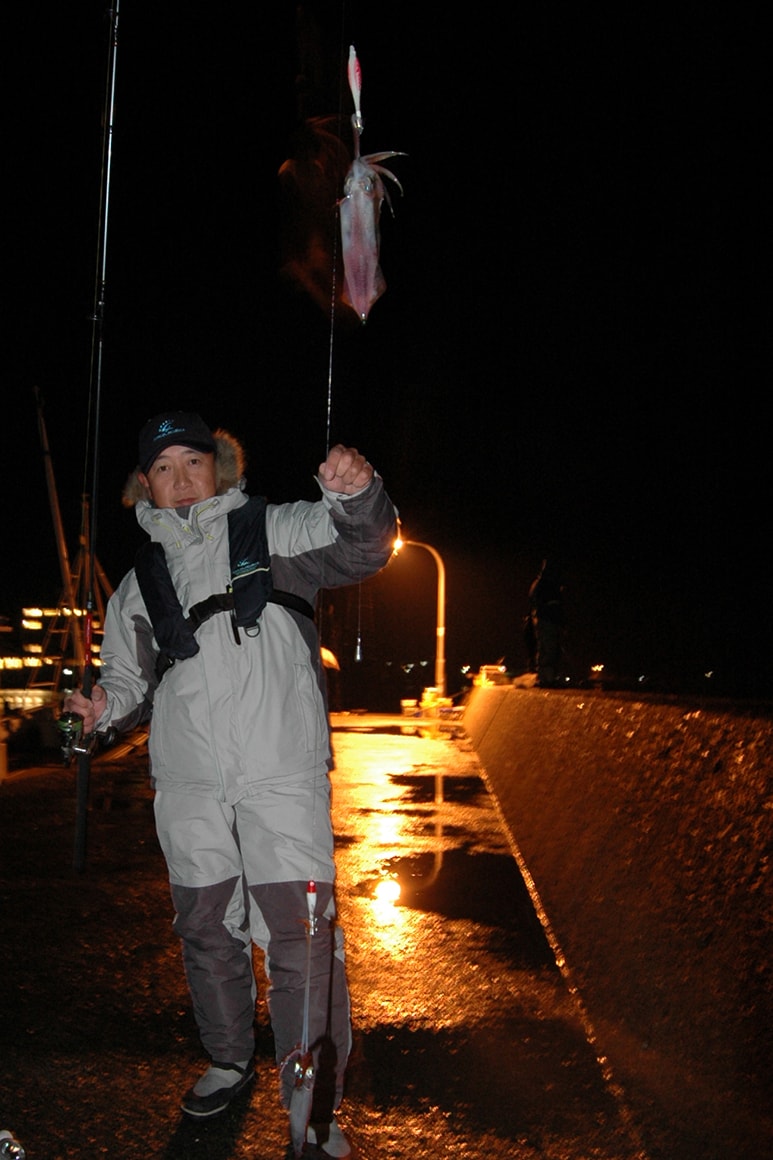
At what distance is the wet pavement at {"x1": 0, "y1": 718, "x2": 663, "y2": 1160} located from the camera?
9.77ft

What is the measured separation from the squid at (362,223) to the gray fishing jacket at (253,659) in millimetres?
587

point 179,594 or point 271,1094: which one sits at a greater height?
point 179,594

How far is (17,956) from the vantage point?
4.53 metres

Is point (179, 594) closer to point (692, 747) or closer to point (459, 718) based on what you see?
point (692, 747)

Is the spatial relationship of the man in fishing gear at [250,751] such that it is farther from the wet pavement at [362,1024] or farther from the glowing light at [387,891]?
the glowing light at [387,891]

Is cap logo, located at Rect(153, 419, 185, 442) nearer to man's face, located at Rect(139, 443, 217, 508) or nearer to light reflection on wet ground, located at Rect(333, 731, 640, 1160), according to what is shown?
man's face, located at Rect(139, 443, 217, 508)

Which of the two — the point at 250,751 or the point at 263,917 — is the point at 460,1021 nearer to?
the point at 263,917

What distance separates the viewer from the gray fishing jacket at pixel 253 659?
3.15 m

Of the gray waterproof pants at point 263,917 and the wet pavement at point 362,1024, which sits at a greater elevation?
the gray waterproof pants at point 263,917

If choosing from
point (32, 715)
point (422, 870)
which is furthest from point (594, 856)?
point (32, 715)

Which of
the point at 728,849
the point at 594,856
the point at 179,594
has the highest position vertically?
the point at 179,594

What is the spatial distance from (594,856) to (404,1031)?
1282mm

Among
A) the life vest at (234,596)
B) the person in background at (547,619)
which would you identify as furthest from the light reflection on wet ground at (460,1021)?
the person in background at (547,619)

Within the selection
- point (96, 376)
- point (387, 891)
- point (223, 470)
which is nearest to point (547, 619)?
point (387, 891)
